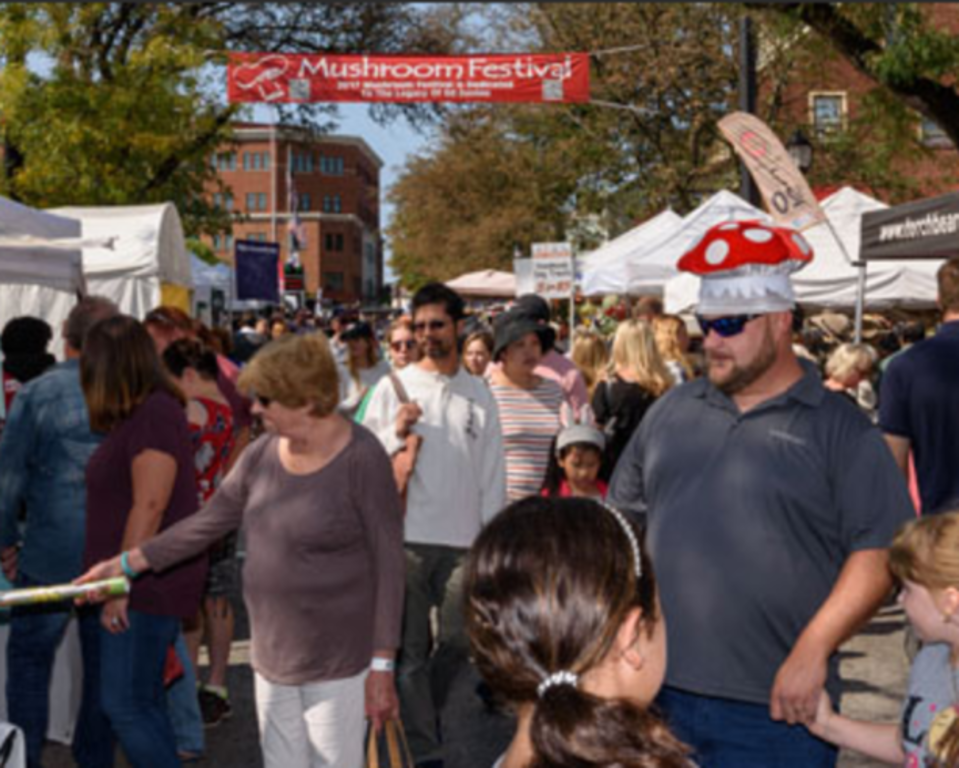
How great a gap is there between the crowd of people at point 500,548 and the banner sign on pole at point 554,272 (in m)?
12.4

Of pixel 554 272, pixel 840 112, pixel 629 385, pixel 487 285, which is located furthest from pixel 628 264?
pixel 840 112

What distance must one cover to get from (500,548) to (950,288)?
3563 mm

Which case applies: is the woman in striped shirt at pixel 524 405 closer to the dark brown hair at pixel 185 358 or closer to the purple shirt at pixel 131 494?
the dark brown hair at pixel 185 358

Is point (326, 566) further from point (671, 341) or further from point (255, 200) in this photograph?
point (255, 200)

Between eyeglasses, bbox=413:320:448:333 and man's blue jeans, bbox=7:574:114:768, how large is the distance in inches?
71.5

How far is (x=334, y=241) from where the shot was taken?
5138 inches

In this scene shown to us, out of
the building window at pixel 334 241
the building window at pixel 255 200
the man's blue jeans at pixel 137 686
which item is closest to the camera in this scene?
the man's blue jeans at pixel 137 686

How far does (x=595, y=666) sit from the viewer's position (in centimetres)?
176

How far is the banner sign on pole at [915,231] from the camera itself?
8555 mm

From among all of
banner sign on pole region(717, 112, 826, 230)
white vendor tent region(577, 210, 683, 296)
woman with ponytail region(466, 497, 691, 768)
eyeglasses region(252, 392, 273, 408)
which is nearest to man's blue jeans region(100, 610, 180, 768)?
eyeglasses region(252, 392, 273, 408)

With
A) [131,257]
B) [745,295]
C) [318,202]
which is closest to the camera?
[745,295]

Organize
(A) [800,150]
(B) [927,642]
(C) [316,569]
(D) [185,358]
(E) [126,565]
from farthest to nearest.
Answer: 1. (A) [800,150]
2. (D) [185,358]
3. (E) [126,565]
4. (C) [316,569]
5. (B) [927,642]

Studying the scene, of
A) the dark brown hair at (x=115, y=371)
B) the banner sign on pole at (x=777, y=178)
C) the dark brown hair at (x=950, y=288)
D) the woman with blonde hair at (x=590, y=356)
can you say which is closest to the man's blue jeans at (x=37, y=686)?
the dark brown hair at (x=115, y=371)

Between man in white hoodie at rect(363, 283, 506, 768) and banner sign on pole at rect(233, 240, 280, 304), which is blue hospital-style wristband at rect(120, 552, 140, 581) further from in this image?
banner sign on pole at rect(233, 240, 280, 304)
